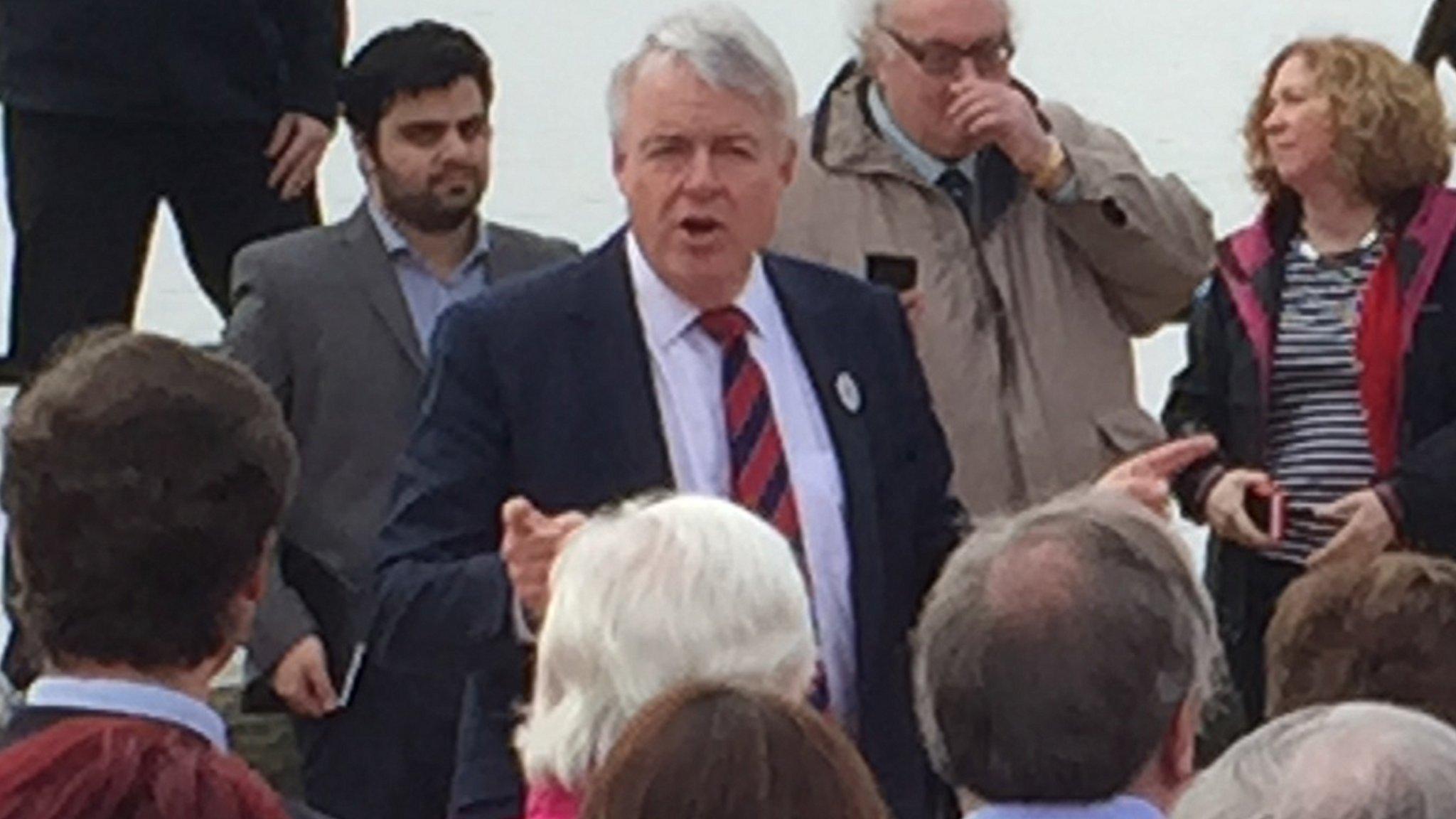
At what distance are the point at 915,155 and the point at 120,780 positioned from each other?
248cm

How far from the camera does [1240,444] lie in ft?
19.0

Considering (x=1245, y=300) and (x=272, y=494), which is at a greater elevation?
(x=272, y=494)

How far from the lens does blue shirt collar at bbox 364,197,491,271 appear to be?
18.1ft

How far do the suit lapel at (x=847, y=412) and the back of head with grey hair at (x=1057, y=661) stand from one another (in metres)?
1.02

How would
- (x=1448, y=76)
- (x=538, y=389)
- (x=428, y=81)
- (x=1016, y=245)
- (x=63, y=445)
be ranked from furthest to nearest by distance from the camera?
(x=1448, y=76)
(x=428, y=81)
(x=1016, y=245)
(x=538, y=389)
(x=63, y=445)

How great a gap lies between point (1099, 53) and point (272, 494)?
4.71 m

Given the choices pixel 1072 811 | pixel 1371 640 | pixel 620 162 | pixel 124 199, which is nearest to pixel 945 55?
pixel 620 162

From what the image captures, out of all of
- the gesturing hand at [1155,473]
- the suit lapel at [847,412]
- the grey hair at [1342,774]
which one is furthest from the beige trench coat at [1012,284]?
the grey hair at [1342,774]

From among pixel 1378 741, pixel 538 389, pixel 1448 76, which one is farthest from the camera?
pixel 1448 76

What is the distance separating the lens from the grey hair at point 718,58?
14.0ft

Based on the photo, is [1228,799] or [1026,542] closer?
[1228,799]

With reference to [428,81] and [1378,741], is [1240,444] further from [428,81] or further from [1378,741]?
[1378,741]

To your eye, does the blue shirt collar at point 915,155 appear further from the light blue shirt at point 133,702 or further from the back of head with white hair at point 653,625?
the light blue shirt at point 133,702

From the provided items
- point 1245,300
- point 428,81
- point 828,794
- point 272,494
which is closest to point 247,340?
point 428,81
